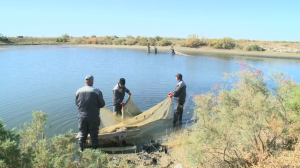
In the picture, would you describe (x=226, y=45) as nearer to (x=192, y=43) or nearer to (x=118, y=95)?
(x=192, y=43)

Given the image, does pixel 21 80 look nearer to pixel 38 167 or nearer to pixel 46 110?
pixel 46 110

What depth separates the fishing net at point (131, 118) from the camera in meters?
6.78

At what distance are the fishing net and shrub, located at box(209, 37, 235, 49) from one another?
131ft

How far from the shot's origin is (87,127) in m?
5.45

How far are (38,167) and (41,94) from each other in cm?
966

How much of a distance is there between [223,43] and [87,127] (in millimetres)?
43984

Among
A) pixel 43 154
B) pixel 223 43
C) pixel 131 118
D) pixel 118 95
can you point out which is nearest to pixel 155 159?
pixel 131 118

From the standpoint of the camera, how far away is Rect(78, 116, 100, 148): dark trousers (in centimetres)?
530

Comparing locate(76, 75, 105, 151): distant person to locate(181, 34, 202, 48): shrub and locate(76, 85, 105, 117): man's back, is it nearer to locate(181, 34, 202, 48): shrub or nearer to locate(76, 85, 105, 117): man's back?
locate(76, 85, 105, 117): man's back

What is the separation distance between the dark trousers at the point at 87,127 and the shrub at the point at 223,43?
43.1 meters

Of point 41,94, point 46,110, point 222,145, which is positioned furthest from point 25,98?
point 222,145

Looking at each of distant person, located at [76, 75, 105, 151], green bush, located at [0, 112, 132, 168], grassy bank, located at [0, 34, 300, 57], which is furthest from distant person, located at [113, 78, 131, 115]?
grassy bank, located at [0, 34, 300, 57]

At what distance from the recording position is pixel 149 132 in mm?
7652

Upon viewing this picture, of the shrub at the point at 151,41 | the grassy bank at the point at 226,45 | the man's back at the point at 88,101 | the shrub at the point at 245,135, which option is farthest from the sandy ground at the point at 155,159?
the shrub at the point at 151,41
